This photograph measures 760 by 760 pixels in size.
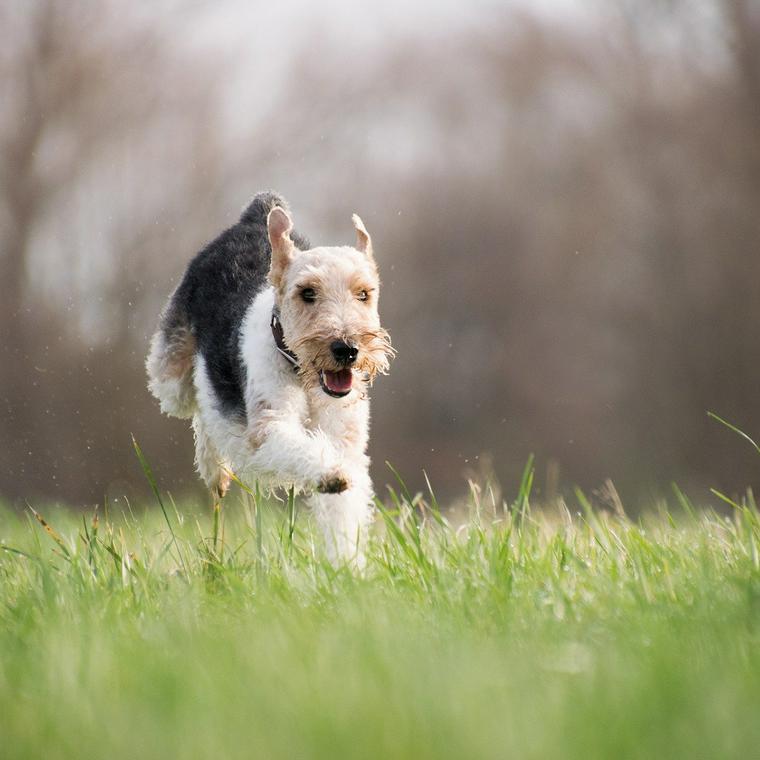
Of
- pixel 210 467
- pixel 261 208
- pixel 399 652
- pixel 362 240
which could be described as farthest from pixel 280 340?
pixel 399 652

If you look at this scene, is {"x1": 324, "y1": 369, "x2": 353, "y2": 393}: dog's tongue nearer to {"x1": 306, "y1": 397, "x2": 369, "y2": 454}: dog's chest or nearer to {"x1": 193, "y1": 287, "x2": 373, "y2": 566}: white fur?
{"x1": 193, "y1": 287, "x2": 373, "y2": 566}: white fur

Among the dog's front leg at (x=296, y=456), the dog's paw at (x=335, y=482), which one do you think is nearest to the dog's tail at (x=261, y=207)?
the dog's front leg at (x=296, y=456)

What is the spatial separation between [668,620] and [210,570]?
1449 mm

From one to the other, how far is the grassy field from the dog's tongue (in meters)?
0.60

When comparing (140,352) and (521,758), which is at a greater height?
(521,758)

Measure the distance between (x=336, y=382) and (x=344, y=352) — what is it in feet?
0.44

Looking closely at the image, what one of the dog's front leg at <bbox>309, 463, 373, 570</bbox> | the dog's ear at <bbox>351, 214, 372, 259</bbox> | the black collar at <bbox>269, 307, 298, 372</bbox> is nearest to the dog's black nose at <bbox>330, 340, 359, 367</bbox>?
the black collar at <bbox>269, 307, 298, 372</bbox>

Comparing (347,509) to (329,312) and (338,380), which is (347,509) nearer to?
(338,380)

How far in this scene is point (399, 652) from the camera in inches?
79.4

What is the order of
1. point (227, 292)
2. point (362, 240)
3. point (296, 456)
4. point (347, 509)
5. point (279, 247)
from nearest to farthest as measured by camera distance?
1. point (296, 456)
2. point (347, 509)
3. point (279, 247)
4. point (362, 240)
5. point (227, 292)

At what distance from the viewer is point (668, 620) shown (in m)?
2.25

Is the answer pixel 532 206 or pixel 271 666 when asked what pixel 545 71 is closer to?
pixel 532 206

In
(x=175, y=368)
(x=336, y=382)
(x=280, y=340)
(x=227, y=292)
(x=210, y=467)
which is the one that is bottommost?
(x=210, y=467)

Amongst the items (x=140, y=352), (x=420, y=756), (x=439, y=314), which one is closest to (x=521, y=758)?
(x=420, y=756)
